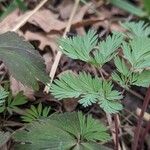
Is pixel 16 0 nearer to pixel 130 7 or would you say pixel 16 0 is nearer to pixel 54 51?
pixel 54 51

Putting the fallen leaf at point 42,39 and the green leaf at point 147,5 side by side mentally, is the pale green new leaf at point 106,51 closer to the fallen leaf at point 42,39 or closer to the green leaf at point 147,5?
the green leaf at point 147,5

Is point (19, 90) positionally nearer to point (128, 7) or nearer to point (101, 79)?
point (101, 79)

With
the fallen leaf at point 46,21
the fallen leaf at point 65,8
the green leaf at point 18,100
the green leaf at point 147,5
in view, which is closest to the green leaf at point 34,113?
the green leaf at point 18,100

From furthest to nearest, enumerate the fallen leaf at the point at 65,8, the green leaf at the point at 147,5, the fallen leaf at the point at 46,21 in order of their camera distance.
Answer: the fallen leaf at the point at 65,8 → the fallen leaf at the point at 46,21 → the green leaf at the point at 147,5

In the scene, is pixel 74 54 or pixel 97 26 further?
pixel 97 26

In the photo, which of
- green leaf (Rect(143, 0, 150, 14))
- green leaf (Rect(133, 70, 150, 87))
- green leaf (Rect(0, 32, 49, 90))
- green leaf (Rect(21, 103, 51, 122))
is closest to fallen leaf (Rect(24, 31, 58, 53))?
green leaf (Rect(0, 32, 49, 90))

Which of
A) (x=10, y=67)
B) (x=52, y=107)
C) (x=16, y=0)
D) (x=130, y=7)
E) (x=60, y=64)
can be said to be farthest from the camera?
(x=130, y=7)

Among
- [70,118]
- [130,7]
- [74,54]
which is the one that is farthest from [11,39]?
[130,7]
